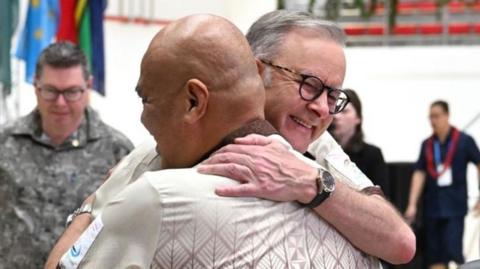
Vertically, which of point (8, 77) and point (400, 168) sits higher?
point (8, 77)

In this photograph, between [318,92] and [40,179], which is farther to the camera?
[40,179]

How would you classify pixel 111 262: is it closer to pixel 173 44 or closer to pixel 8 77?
pixel 173 44

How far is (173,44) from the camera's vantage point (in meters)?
1.73

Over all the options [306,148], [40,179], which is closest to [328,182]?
[306,148]

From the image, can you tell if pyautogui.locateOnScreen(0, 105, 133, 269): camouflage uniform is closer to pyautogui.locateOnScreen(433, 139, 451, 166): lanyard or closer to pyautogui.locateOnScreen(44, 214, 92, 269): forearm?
pyautogui.locateOnScreen(44, 214, 92, 269): forearm

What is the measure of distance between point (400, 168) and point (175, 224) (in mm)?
9587

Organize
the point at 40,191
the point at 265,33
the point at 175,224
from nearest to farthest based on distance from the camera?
the point at 175,224, the point at 265,33, the point at 40,191

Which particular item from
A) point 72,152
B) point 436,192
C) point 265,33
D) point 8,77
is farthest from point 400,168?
point 265,33

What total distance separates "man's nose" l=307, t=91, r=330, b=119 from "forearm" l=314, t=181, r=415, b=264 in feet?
0.80

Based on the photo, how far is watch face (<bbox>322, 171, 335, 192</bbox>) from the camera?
6.14 ft

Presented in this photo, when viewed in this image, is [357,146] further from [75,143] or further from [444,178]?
[444,178]

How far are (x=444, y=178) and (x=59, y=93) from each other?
642 cm

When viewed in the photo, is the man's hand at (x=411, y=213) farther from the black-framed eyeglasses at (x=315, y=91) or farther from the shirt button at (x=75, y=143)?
the black-framed eyeglasses at (x=315, y=91)

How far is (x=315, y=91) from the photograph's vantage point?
2186 mm
